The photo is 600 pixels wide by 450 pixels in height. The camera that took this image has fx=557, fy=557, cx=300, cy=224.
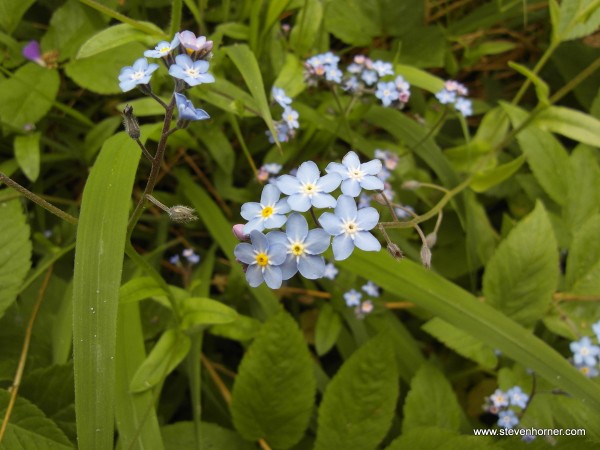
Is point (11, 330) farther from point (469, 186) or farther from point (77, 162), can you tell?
point (469, 186)

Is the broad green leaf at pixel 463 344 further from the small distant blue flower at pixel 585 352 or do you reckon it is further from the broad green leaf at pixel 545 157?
the broad green leaf at pixel 545 157

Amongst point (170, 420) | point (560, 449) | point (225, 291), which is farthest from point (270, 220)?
point (170, 420)

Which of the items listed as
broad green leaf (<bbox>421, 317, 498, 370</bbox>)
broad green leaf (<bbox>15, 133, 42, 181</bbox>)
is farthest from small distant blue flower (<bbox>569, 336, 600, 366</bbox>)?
broad green leaf (<bbox>15, 133, 42, 181</bbox>)

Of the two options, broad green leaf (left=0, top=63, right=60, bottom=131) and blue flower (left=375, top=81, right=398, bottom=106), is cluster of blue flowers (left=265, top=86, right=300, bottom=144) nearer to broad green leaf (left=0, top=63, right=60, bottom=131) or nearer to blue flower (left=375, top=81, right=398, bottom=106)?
blue flower (left=375, top=81, right=398, bottom=106)

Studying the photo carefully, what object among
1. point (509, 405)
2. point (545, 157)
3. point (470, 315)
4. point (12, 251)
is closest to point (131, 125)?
point (12, 251)

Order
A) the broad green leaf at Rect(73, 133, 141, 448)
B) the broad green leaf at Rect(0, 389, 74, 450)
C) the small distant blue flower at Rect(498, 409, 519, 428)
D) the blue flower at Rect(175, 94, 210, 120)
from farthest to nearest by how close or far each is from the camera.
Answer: the small distant blue flower at Rect(498, 409, 519, 428)
the broad green leaf at Rect(0, 389, 74, 450)
the broad green leaf at Rect(73, 133, 141, 448)
the blue flower at Rect(175, 94, 210, 120)

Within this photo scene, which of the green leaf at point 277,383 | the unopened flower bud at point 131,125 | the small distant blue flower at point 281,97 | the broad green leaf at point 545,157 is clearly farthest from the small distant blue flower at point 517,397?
the unopened flower bud at point 131,125

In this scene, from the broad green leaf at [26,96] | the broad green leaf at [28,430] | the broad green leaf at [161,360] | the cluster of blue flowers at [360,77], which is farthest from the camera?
the cluster of blue flowers at [360,77]
